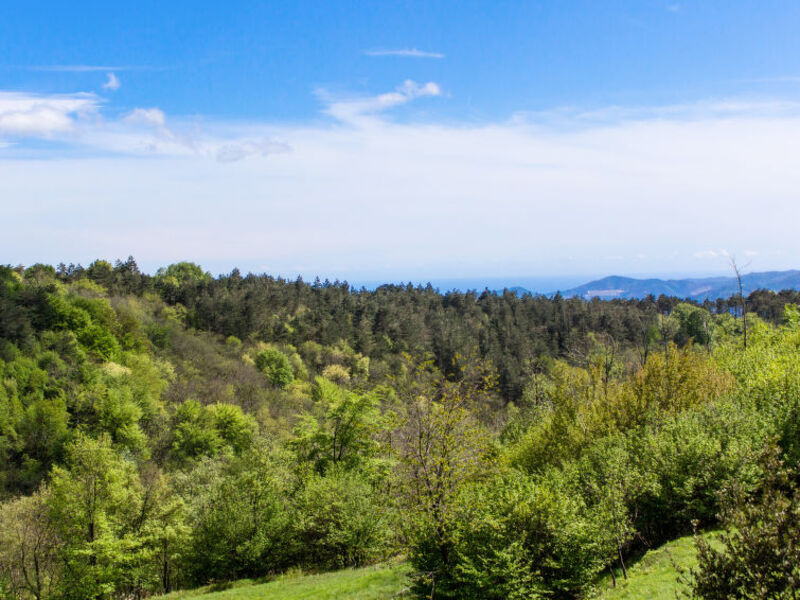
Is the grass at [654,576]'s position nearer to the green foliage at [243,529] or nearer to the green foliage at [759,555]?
the green foliage at [759,555]

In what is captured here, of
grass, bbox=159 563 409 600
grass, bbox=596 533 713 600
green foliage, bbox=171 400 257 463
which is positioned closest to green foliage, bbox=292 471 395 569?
grass, bbox=159 563 409 600

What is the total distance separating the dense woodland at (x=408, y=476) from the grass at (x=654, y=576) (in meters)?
0.95

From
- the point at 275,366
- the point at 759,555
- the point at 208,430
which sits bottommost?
the point at 208,430

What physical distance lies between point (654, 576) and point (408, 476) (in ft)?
28.4

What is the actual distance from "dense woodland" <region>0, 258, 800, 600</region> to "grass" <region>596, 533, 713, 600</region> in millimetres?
950

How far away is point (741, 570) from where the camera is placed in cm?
685

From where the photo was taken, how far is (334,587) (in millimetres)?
19469

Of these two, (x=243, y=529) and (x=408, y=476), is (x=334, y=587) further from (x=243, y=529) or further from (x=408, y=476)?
(x=243, y=529)

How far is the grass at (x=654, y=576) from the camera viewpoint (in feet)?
48.8

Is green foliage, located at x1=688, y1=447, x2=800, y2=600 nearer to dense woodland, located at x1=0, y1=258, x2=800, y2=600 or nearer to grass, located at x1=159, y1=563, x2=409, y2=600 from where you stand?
dense woodland, located at x1=0, y1=258, x2=800, y2=600

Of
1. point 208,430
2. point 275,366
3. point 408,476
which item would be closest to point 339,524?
point 408,476

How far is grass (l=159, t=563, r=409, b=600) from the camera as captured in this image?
18250 millimetres

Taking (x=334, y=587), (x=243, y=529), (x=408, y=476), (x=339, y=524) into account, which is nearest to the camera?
(x=408, y=476)

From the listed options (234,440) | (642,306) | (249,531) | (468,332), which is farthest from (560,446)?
(642,306)
